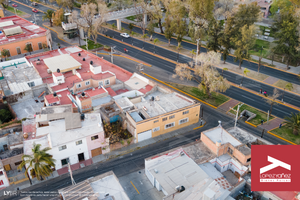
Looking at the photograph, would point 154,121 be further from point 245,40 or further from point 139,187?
point 245,40

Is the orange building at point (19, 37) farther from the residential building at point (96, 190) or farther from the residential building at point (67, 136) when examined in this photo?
the residential building at point (96, 190)

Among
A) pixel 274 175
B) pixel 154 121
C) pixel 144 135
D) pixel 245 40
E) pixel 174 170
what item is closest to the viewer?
pixel 274 175

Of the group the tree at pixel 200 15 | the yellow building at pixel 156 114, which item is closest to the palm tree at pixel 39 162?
the yellow building at pixel 156 114

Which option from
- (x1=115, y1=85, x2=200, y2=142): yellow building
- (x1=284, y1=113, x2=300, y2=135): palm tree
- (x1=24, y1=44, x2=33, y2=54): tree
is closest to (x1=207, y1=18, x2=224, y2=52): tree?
(x1=115, y1=85, x2=200, y2=142): yellow building

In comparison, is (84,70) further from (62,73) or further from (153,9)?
(153,9)
